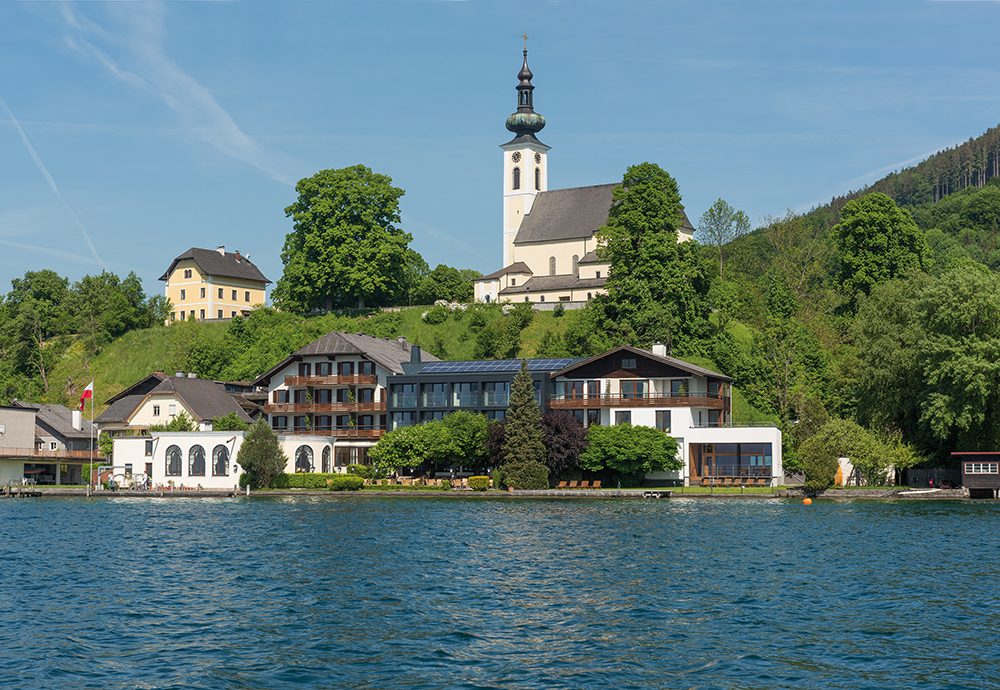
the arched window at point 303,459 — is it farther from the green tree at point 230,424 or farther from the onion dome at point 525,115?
the onion dome at point 525,115

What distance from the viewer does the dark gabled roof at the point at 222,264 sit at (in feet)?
436

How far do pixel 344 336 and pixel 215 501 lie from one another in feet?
80.2

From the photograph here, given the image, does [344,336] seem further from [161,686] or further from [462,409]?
[161,686]

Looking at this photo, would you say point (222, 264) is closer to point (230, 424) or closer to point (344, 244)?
point (344, 244)

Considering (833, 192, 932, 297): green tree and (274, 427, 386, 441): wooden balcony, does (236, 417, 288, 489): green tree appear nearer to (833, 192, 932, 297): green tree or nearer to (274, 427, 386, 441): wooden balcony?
(274, 427, 386, 441): wooden balcony

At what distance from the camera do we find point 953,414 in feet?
218

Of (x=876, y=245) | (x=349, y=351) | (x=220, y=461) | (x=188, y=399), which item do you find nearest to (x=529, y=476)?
(x=349, y=351)

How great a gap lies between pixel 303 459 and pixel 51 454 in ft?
82.1

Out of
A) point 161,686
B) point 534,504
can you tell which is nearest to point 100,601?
point 161,686

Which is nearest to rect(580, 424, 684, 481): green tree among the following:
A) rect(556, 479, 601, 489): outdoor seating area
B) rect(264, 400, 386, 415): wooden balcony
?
rect(556, 479, 601, 489): outdoor seating area

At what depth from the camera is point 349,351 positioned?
90.8 meters

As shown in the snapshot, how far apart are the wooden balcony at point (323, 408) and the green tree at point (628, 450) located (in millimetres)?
22549

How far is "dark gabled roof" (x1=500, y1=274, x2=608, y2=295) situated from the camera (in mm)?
119562

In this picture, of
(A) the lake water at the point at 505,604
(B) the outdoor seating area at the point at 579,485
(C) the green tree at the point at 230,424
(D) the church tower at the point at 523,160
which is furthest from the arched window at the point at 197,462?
(D) the church tower at the point at 523,160
